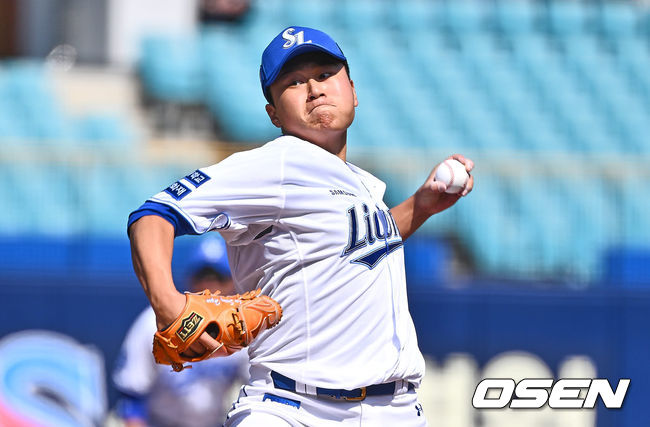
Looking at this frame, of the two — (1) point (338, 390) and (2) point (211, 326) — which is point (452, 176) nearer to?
(1) point (338, 390)

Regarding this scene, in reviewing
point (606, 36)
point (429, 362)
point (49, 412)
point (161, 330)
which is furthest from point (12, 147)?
point (606, 36)

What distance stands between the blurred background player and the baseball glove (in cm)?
238

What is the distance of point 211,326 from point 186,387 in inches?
111

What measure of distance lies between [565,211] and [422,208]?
14.8ft

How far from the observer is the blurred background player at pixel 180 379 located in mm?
5379

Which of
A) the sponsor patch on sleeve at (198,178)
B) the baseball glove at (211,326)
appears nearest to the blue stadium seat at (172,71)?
the sponsor patch on sleeve at (198,178)

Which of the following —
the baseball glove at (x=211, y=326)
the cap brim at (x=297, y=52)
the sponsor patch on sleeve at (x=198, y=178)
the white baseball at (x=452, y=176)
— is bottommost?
the baseball glove at (x=211, y=326)

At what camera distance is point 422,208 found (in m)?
3.92

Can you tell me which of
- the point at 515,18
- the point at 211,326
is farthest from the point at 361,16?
the point at 211,326

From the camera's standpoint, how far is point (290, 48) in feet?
11.1

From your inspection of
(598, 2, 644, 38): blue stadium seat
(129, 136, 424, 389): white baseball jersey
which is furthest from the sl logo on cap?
(598, 2, 644, 38): blue stadium seat

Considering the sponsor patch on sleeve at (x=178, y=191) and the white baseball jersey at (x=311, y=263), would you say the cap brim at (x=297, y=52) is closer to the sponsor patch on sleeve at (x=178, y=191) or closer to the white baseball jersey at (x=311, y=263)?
the white baseball jersey at (x=311, y=263)

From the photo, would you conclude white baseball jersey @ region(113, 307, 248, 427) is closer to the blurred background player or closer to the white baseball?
the blurred background player

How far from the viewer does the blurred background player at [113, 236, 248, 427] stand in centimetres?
538
